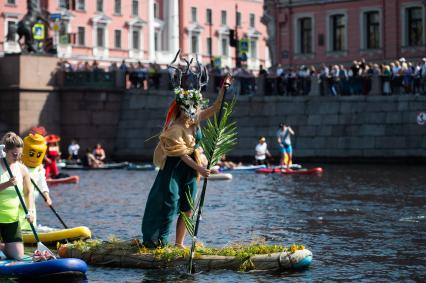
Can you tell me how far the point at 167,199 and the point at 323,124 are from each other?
35943 millimetres

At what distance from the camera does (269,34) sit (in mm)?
66250

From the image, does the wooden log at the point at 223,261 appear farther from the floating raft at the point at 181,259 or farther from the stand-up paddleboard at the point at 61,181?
the stand-up paddleboard at the point at 61,181

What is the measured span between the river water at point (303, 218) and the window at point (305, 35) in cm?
2495

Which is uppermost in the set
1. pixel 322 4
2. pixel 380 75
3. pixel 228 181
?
pixel 322 4

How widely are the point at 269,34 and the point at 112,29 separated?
3426 centimetres

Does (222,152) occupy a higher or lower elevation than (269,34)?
lower

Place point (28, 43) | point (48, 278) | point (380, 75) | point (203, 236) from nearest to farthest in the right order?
point (48, 278) < point (203, 236) < point (380, 75) < point (28, 43)

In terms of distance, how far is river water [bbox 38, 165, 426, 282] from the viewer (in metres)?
14.5

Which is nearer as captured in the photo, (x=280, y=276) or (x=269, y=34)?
(x=280, y=276)

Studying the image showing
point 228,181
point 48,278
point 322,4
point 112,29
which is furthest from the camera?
point 112,29

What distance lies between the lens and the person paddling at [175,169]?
14.9 metres

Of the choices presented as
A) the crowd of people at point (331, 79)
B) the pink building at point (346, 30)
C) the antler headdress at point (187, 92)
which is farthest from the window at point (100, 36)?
the antler headdress at point (187, 92)

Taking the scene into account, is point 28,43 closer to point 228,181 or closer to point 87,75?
point 87,75

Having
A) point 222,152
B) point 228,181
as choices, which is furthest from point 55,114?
point 222,152
